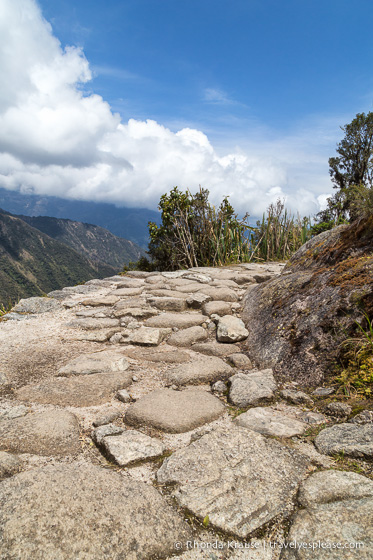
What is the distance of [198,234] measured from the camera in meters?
8.66

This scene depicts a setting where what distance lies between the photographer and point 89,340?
3.20m

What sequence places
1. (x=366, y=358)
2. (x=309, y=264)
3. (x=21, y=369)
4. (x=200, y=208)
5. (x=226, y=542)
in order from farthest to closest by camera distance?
(x=200, y=208) < (x=309, y=264) < (x=21, y=369) < (x=366, y=358) < (x=226, y=542)

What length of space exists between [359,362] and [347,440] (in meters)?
0.64

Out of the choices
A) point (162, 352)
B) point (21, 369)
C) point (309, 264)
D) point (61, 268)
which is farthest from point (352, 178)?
point (61, 268)

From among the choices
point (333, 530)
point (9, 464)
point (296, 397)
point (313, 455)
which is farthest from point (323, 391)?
point (9, 464)

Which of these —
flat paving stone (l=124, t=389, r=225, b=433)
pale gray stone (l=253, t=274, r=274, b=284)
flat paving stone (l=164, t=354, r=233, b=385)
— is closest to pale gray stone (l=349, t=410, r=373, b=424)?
flat paving stone (l=124, t=389, r=225, b=433)

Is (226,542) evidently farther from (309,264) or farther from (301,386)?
(309,264)

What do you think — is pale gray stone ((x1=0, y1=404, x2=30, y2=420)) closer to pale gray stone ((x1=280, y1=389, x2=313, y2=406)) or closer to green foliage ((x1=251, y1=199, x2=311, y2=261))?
pale gray stone ((x1=280, y1=389, x2=313, y2=406))

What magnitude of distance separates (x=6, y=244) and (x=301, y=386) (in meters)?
165

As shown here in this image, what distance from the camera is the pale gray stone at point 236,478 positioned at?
1.15 meters

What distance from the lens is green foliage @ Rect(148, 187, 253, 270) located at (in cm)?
840

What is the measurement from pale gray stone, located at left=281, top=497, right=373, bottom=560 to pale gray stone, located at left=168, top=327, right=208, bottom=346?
205 centimetres

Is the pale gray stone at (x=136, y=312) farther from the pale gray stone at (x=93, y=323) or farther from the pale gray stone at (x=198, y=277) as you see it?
the pale gray stone at (x=198, y=277)

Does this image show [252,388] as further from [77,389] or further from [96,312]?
[96,312]
